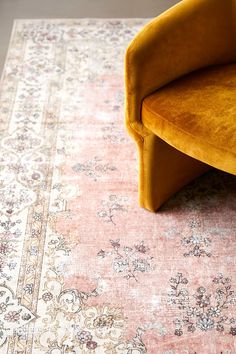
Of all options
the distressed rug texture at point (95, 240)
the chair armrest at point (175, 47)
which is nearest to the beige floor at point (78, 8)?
the distressed rug texture at point (95, 240)

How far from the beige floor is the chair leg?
128cm

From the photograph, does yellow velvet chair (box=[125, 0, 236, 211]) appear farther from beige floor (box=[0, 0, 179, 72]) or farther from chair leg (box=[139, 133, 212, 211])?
beige floor (box=[0, 0, 179, 72])

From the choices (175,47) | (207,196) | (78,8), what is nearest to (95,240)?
(207,196)

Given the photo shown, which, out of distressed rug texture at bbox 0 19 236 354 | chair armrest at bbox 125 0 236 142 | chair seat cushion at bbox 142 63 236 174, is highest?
chair armrest at bbox 125 0 236 142

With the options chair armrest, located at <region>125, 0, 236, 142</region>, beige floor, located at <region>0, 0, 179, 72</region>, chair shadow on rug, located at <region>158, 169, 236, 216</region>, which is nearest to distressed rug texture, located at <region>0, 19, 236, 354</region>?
chair shadow on rug, located at <region>158, 169, 236, 216</region>

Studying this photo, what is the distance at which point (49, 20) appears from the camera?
306 centimetres

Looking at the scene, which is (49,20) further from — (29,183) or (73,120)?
(29,183)

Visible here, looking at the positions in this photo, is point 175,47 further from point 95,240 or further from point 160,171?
point 95,240

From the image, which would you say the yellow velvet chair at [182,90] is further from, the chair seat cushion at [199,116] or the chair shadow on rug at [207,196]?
the chair shadow on rug at [207,196]

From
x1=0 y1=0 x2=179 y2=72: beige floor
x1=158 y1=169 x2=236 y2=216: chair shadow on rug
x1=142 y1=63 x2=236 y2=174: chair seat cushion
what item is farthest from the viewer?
x1=0 y1=0 x2=179 y2=72: beige floor

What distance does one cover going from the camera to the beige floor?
10.2 feet

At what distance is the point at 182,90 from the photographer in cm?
Answer: 184

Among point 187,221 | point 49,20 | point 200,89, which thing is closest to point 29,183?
point 187,221

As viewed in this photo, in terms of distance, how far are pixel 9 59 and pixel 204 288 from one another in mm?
1530
